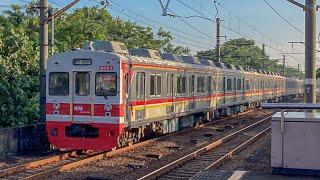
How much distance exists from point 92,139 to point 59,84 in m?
1.93

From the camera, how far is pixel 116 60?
14828mm

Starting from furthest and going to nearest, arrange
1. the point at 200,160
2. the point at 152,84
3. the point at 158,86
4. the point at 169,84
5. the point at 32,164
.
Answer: the point at 169,84
the point at 158,86
the point at 152,84
the point at 200,160
the point at 32,164

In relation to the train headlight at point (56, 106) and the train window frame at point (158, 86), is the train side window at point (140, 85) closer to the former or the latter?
the train window frame at point (158, 86)

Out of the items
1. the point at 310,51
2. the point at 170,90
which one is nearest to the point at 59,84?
the point at 170,90

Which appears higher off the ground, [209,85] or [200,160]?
[209,85]

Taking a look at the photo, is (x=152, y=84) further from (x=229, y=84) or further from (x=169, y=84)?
(x=229, y=84)

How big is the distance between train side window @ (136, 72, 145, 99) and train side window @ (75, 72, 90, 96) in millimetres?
1567

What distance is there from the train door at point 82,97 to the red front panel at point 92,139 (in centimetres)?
32

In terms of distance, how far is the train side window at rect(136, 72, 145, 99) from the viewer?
52.7ft

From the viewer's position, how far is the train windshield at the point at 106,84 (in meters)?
14.9

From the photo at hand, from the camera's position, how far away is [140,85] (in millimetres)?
16328

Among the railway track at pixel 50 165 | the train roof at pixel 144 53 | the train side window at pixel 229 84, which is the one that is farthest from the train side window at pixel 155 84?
the train side window at pixel 229 84

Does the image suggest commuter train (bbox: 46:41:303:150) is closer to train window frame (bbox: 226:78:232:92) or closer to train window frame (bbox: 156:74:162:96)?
train window frame (bbox: 156:74:162:96)

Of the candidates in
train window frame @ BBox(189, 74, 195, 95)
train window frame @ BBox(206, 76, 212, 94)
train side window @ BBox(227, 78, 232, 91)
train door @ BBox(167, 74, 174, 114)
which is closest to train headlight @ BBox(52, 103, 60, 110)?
train door @ BBox(167, 74, 174, 114)
